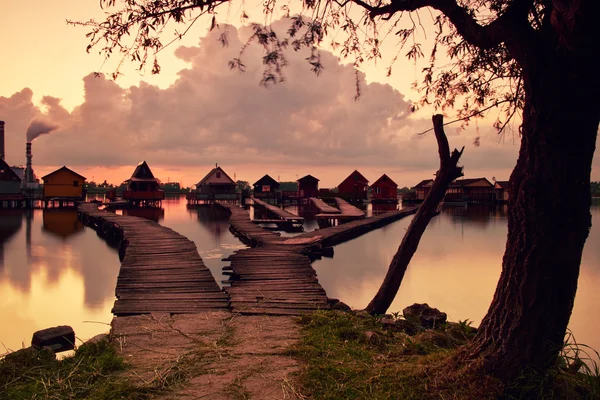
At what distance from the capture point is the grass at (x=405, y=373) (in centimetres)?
466

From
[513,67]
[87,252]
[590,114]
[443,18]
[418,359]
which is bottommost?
[87,252]

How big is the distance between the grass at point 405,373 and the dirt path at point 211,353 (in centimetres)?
37

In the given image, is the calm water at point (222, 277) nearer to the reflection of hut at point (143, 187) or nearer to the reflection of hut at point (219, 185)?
the reflection of hut at point (143, 187)

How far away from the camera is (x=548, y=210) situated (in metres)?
4.57

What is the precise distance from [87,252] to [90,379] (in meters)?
21.4

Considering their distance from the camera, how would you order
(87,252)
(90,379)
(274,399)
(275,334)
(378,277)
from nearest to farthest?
(274,399) → (90,379) → (275,334) → (378,277) → (87,252)

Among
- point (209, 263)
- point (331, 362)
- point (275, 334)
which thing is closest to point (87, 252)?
point (209, 263)

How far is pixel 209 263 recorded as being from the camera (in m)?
19.8

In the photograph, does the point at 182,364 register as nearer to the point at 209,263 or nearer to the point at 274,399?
the point at 274,399

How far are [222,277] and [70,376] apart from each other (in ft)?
36.8

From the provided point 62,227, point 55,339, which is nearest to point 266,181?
point 62,227

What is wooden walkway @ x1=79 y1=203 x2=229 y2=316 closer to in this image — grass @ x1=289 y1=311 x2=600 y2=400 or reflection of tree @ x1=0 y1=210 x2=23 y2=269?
grass @ x1=289 y1=311 x2=600 y2=400

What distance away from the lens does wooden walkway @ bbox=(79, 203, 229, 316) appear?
8.90 meters

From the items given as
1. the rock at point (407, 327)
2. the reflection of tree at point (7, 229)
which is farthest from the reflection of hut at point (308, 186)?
the rock at point (407, 327)
